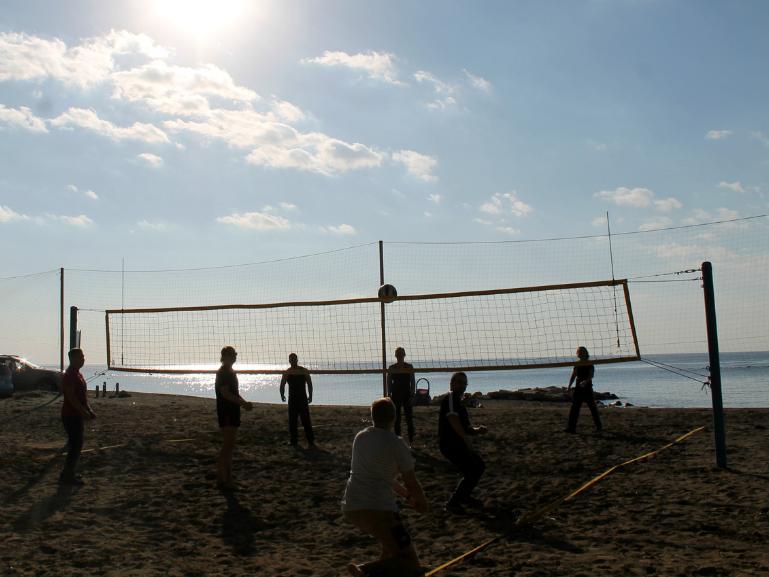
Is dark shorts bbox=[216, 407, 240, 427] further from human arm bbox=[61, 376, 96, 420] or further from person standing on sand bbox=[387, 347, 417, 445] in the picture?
person standing on sand bbox=[387, 347, 417, 445]

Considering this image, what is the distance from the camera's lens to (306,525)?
7.42 m

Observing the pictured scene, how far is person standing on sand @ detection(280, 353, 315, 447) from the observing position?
11617mm

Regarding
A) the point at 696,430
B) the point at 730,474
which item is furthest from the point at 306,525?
the point at 696,430

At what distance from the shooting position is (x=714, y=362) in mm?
9086

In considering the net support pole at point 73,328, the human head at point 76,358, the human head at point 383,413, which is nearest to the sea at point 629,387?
the net support pole at point 73,328

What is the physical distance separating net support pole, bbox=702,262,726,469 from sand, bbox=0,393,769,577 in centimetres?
29

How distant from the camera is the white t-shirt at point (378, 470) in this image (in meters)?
4.69

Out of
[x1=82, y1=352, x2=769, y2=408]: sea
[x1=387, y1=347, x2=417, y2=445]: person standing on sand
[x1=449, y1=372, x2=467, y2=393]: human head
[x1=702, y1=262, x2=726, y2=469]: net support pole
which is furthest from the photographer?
[x1=82, y1=352, x2=769, y2=408]: sea

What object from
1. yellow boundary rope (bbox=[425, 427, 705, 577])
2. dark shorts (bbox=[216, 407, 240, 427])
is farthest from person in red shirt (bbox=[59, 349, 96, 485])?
yellow boundary rope (bbox=[425, 427, 705, 577])

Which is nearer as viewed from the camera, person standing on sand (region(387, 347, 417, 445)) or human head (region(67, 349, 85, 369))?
human head (region(67, 349, 85, 369))

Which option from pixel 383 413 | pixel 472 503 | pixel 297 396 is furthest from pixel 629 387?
pixel 383 413

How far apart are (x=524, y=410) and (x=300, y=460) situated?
→ 7.14m

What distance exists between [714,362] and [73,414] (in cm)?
744

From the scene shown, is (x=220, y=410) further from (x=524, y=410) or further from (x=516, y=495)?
(x=524, y=410)
